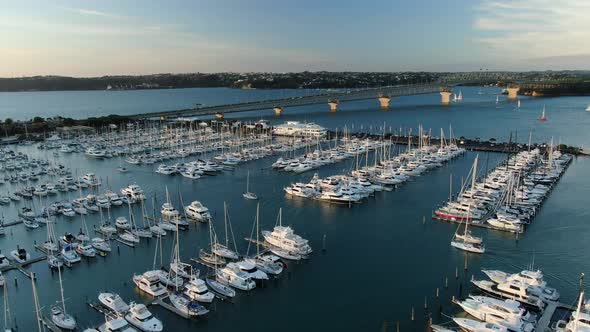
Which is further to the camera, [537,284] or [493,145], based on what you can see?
[493,145]

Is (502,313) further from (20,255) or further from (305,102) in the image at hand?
(305,102)

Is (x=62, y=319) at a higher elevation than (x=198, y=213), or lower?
lower

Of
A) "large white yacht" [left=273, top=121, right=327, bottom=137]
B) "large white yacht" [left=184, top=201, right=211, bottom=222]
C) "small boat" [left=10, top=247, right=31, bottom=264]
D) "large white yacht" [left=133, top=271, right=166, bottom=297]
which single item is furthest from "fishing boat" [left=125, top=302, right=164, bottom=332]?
"large white yacht" [left=273, top=121, right=327, bottom=137]

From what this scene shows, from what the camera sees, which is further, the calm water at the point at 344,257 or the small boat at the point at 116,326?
the calm water at the point at 344,257

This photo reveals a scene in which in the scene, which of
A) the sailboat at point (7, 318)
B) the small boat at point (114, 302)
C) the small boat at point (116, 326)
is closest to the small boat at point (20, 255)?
the sailboat at point (7, 318)

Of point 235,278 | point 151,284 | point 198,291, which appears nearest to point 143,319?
point 198,291

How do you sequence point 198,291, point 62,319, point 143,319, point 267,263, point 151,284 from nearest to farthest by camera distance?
point 143,319, point 62,319, point 198,291, point 151,284, point 267,263

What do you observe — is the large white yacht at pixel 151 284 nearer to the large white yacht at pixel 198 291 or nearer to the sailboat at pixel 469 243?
the large white yacht at pixel 198 291
